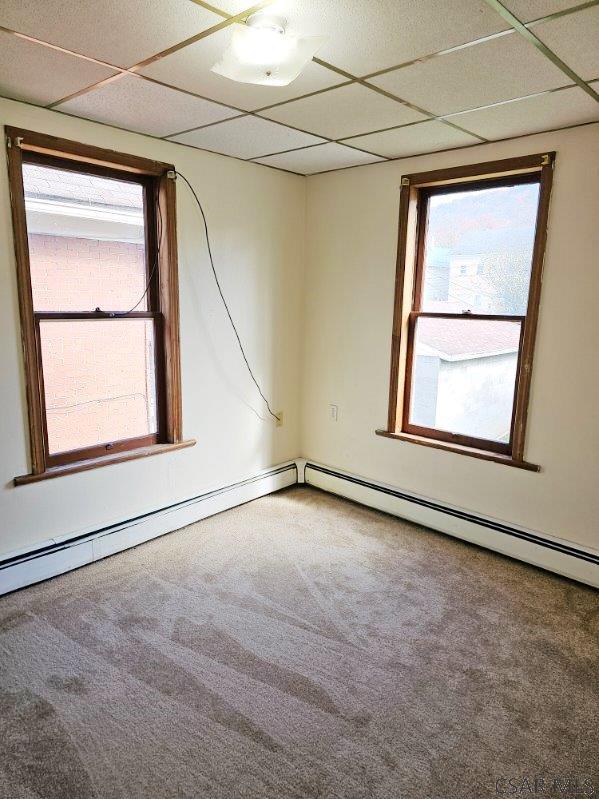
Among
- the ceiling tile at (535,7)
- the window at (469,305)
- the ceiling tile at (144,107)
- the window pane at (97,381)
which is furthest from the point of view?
the window at (469,305)

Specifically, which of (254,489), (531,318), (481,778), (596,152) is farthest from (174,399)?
(596,152)

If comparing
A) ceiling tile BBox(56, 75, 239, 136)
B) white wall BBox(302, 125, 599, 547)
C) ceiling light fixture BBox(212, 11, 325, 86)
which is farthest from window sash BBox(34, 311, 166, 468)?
ceiling light fixture BBox(212, 11, 325, 86)

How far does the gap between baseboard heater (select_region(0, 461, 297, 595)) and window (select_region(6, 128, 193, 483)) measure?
40 cm

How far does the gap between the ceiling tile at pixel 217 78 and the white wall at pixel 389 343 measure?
1.35 m

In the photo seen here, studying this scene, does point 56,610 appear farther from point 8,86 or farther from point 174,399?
point 8,86

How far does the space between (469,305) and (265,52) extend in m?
2.01

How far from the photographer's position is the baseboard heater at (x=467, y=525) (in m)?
2.89

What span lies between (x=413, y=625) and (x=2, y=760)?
1729 millimetres

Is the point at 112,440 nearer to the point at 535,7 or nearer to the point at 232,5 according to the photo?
the point at 232,5

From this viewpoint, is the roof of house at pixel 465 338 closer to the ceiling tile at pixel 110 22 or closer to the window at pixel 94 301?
the window at pixel 94 301

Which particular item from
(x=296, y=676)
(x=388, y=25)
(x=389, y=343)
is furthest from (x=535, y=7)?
(x=296, y=676)

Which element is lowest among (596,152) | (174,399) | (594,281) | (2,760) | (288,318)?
(2,760)

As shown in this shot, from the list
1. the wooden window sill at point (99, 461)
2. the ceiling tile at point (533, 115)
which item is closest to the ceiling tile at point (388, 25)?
the ceiling tile at point (533, 115)

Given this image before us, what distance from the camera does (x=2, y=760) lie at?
176 centimetres
